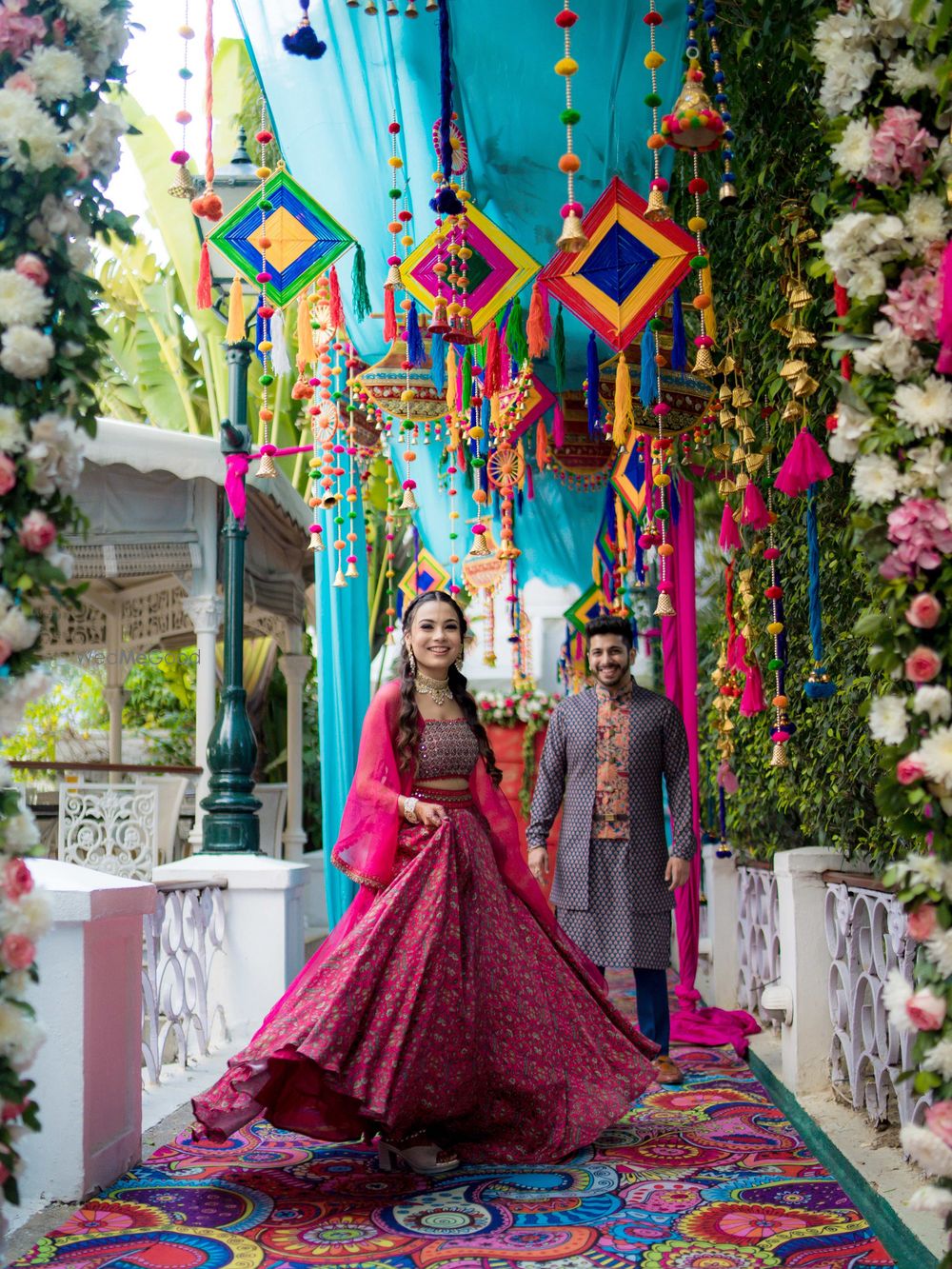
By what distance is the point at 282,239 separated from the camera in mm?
4465

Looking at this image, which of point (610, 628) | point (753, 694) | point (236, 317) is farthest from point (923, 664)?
point (236, 317)

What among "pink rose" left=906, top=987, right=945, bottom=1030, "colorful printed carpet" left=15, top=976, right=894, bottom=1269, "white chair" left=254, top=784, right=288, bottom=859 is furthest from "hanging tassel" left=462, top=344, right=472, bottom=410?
"white chair" left=254, top=784, right=288, bottom=859

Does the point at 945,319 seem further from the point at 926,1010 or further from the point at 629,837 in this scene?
the point at 629,837

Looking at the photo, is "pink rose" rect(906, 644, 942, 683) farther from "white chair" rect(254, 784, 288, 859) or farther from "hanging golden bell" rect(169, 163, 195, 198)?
"white chair" rect(254, 784, 288, 859)

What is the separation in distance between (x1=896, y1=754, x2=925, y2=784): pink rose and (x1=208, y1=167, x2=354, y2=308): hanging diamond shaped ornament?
308cm

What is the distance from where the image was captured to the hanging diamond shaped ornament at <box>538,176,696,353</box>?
4.05 m

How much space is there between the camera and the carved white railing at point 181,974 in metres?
4.18

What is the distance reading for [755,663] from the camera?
15.2ft

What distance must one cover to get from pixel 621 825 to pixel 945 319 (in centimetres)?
290

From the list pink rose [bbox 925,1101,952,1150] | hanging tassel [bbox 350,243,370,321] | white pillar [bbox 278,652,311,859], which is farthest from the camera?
white pillar [bbox 278,652,311,859]

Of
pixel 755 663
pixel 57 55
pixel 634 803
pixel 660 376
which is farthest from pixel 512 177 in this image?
pixel 57 55

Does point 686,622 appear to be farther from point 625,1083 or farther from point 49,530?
point 49,530

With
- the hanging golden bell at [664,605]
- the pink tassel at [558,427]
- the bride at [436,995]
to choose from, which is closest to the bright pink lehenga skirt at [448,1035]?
the bride at [436,995]

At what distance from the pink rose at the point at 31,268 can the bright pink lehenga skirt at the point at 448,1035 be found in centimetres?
190
